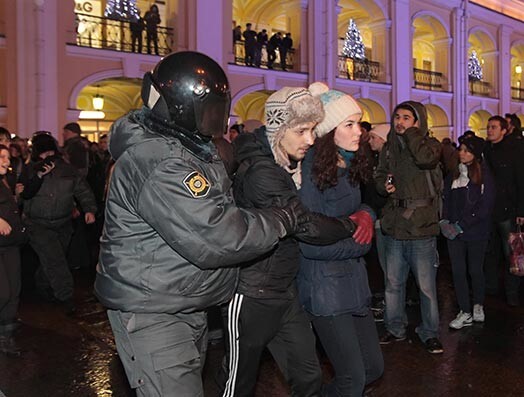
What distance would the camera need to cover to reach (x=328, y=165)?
298 cm

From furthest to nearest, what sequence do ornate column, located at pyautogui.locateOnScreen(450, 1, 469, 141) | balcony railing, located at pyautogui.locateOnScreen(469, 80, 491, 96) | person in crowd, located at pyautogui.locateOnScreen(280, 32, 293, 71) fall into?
balcony railing, located at pyautogui.locateOnScreen(469, 80, 491, 96), ornate column, located at pyautogui.locateOnScreen(450, 1, 469, 141), person in crowd, located at pyautogui.locateOnScreen(280, 32, 293, 71)

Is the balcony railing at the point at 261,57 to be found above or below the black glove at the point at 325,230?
above

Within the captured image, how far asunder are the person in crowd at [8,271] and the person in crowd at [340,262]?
9.93 ft

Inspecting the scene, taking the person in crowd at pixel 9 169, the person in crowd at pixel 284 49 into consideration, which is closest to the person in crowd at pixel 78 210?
the person in crowd at pixel 9 169

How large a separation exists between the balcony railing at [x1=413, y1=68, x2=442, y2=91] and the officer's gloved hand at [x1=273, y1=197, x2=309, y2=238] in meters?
21.6

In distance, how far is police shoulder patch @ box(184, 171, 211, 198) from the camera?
1.98 m

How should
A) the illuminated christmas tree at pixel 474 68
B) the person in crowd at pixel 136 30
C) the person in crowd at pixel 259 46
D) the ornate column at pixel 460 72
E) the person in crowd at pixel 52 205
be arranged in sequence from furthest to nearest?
the illuminated christmas tree at pixel 474 68, the ornate column at pixel 460 72, the person in crowd at pixel 259 46, the person in crowd at pixel 136 30, the person in crowd at pixel 52 205

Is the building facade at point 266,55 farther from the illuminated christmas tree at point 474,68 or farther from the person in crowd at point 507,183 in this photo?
the person in crowd at point 507,183

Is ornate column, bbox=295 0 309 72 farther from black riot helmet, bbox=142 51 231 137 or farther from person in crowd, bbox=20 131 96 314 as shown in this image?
black riot helmet, bbox=142 51 231 137

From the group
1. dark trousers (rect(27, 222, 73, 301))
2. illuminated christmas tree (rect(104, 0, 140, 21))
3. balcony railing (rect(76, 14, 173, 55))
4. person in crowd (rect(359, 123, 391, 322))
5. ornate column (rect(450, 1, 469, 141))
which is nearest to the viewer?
person in crowd (rect(359, 123, 391, 322))

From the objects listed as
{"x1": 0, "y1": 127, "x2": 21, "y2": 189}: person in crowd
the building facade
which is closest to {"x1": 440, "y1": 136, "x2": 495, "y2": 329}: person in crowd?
the building facade

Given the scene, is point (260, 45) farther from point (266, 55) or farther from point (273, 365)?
point (273, 365)

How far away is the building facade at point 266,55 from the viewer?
12.6m

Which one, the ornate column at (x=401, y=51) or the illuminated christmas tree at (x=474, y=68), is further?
the illuminated christmas tree at (x=474, y=68)
